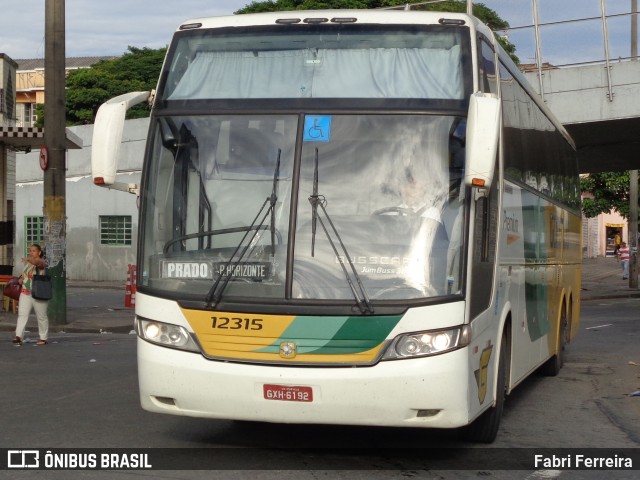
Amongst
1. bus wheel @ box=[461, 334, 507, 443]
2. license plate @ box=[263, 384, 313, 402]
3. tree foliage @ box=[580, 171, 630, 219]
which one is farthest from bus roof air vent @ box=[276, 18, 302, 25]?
tree foliage @ box=[580, 171, 630, 219]

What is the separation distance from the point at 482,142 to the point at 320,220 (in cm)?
121

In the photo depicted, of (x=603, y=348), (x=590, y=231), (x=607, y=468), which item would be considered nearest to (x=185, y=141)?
(x=607, y=468)

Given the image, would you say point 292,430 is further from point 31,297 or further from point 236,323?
point 31,297

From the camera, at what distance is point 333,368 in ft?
24.4

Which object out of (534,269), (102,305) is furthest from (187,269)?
(102,305)

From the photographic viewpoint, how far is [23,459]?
311 inches

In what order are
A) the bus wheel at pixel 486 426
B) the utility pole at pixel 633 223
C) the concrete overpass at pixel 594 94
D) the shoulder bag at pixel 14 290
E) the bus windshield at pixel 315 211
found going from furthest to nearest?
1. the utility pole at pixel 633 223
2. the concrete overpass at pixel 594 94
3. the shoulder bag at pixel 14 290
4. the bus wheel at pixel 486 426
5. the bus windshield at pixel 315 211

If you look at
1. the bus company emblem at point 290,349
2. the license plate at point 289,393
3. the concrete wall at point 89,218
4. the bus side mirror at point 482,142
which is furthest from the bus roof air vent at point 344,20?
the concrete wall at point 89,218

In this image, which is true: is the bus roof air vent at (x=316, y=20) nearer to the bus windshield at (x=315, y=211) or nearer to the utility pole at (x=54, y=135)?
the bus windshield at (x=315, y=211)

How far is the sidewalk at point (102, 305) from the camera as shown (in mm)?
20422

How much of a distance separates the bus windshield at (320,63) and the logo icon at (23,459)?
2.75 m

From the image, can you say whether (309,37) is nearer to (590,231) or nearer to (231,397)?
(231,397)

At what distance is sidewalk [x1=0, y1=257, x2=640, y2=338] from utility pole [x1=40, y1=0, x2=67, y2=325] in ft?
4.17

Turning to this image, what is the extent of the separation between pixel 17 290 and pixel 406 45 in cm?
1212
